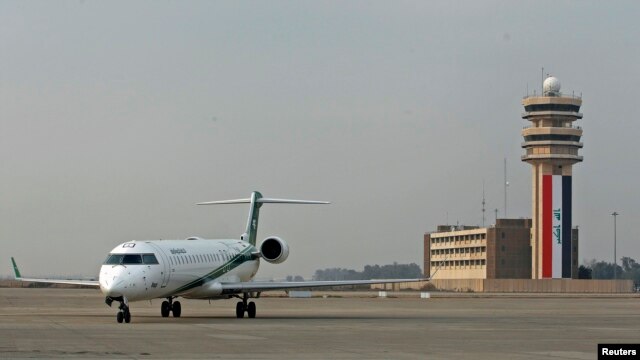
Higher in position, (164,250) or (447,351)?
(164,250)

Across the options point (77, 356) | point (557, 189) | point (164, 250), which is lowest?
point (77, 356)

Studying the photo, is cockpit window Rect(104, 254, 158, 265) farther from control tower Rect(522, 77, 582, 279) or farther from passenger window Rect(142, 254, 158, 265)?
control tower Rect(522, 77, 582, 279)

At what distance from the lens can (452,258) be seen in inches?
6319

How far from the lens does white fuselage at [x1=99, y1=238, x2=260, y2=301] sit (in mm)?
39781

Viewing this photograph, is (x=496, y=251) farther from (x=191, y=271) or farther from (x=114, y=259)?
(x=114, y=259)

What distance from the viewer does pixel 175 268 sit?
43.0 meters

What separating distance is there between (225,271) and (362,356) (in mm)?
24486

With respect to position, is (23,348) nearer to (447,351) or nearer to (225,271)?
(447,351)

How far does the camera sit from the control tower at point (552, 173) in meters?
130

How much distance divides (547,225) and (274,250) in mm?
85251

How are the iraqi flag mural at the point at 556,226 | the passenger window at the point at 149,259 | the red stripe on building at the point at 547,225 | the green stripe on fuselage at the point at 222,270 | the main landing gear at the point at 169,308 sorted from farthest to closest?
the iraqi flag mural at the point at 556,226, the red stripe on building at the point at 547,225, the main landing gear at the point at 169,308, the green stripe on fuselage at the point at 222,270, the passenger window at the point at 149,259

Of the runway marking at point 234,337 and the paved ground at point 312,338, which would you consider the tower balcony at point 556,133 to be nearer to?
the paved ground at point 312,338

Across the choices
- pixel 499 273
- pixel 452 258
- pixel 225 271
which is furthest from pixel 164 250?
pixel 452 258

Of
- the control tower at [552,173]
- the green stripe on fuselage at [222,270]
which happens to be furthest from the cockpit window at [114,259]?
the control tower at [552,173]
